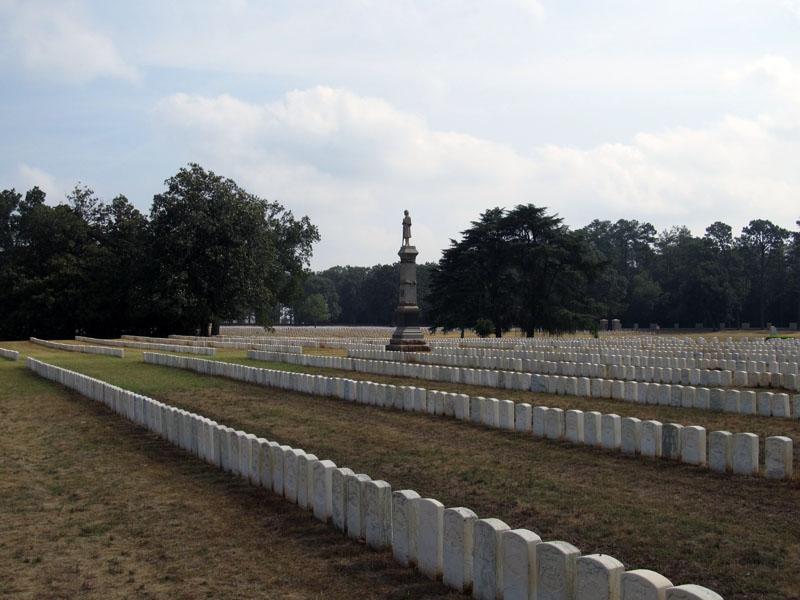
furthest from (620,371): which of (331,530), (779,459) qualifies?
(331,530)

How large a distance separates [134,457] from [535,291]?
159ft

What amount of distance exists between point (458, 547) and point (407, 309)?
91.5 feet

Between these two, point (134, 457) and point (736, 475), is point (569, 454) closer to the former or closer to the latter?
point (736, 475)

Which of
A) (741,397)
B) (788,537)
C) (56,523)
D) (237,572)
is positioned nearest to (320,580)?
(237,572)

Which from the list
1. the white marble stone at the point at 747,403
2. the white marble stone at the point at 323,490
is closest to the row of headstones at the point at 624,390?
the white marble stone at the point at 747,403

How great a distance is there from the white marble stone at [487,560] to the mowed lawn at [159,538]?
1.19 feet

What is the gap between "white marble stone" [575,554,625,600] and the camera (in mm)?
4688

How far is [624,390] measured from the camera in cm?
1627

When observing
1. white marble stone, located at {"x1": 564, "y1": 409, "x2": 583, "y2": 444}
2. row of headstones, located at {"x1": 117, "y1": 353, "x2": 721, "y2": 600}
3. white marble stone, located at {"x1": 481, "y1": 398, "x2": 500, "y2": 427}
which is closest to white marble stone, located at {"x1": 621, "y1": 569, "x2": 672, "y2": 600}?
row of headstones, located at {"x1": 117, "y1": 353, "x2": 721, "y2": 600}

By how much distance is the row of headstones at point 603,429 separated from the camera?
9.38 metres

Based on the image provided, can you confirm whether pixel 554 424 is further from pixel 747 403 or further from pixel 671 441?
pixel 747 403

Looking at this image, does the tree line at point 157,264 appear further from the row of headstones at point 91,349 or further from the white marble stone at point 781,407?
the white marble stone at point 781,407

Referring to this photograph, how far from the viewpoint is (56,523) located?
26.5ft

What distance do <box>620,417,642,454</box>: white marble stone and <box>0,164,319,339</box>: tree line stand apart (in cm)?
4597
